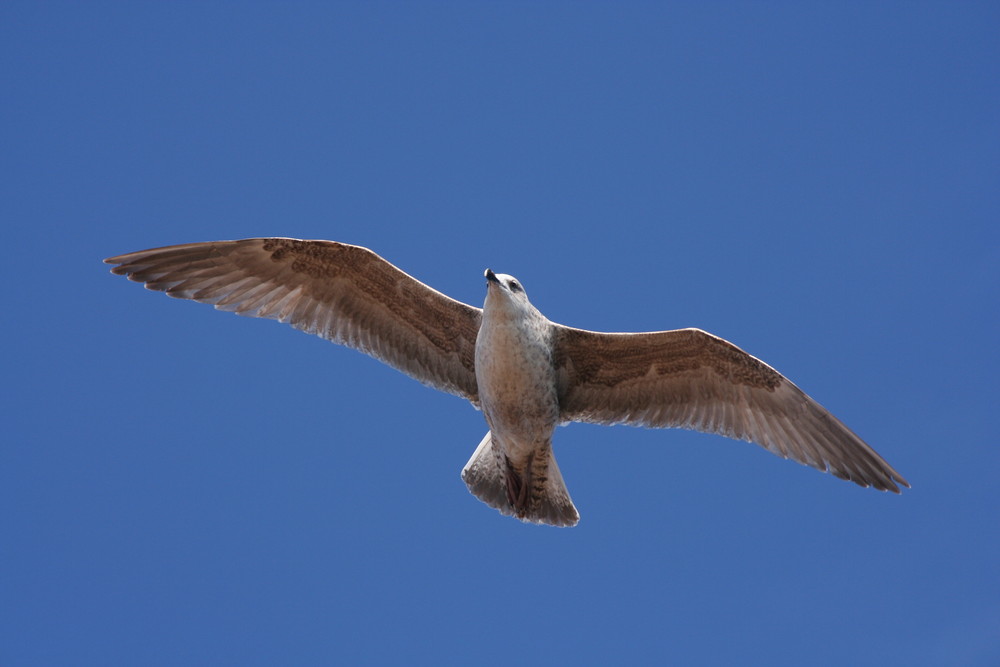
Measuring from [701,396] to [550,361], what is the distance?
66.7 inches

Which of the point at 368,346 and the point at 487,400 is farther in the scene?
the point at 368,346

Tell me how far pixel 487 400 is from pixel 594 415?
138cm

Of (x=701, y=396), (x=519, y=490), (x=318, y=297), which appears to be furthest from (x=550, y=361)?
(x=318, y=297)

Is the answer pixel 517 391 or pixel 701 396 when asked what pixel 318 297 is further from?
pixel 701 396

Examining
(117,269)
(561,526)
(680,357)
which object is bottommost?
(561,526)

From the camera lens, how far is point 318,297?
410 inches

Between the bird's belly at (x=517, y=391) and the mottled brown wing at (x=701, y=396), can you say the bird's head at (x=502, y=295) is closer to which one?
the bird's belly at (x=517, y=391)

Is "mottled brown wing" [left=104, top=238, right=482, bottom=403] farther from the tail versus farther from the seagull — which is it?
the tail

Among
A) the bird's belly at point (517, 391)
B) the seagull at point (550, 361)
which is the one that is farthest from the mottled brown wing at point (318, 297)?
the bird's belly at point (517, 391)

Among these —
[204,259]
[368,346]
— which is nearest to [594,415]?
[368,346]

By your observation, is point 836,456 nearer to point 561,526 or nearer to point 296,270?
point 561,526

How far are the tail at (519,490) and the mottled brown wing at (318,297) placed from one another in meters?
0.74

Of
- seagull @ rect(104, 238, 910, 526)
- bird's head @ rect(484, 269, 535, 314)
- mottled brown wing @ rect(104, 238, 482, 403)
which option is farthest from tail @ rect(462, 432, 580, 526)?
bird's head @ rect(484, 269, 535, 314)

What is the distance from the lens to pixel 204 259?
34.4ft
